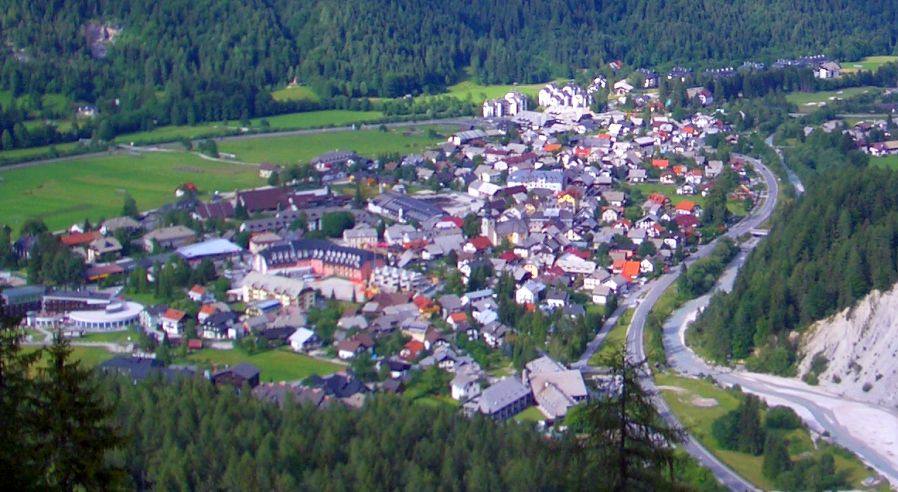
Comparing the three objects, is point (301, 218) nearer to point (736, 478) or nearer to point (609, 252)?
point (609, 252)

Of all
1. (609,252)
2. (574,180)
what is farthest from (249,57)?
(609,252)

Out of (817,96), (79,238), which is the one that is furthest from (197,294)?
(817,96)

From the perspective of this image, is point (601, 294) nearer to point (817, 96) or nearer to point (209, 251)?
point (209, 251)

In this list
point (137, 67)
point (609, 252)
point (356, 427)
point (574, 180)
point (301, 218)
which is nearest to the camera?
point (356, 427)

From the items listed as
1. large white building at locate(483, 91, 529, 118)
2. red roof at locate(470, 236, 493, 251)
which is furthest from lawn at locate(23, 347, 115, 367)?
large white building at locate(483, 91, 529, 118)

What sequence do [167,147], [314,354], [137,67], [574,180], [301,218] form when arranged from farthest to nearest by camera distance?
[137,67] < [167,147] < [574,180] < [301,218] < [314,354]
